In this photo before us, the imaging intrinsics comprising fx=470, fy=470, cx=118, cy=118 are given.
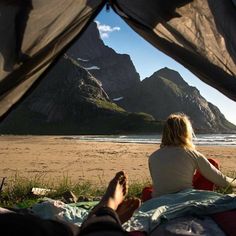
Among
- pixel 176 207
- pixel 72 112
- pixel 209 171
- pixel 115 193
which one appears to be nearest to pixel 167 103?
pixel 72 112

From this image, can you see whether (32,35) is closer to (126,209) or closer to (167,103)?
(126,209)

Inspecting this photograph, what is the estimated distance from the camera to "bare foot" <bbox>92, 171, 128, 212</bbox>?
293 cm

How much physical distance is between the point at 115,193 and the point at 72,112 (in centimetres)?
10370

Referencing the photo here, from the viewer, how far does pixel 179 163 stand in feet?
14.0

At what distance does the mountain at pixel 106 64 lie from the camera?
176000 mm

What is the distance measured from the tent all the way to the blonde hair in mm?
441

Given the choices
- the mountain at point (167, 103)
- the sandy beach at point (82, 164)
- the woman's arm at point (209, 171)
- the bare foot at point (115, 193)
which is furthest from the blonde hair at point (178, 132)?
the mountain at point (167, 103)

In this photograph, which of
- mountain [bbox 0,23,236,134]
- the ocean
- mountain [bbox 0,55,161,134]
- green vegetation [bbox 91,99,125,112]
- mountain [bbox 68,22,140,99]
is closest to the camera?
the ocean

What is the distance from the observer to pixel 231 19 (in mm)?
4016

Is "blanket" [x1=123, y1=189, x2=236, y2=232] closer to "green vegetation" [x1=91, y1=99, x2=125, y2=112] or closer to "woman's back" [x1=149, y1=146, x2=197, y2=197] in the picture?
"woman's back" [x1=149, y1=146, x2=197, y2=197]

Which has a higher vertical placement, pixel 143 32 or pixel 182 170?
pixel 143 32

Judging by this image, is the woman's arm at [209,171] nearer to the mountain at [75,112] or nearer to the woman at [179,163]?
the woman at [179,163]

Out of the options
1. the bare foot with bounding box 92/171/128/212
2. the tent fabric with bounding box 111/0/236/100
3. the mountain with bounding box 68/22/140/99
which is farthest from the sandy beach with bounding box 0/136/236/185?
the mountain with bounding box 68/22/140/99

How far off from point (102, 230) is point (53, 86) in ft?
356
